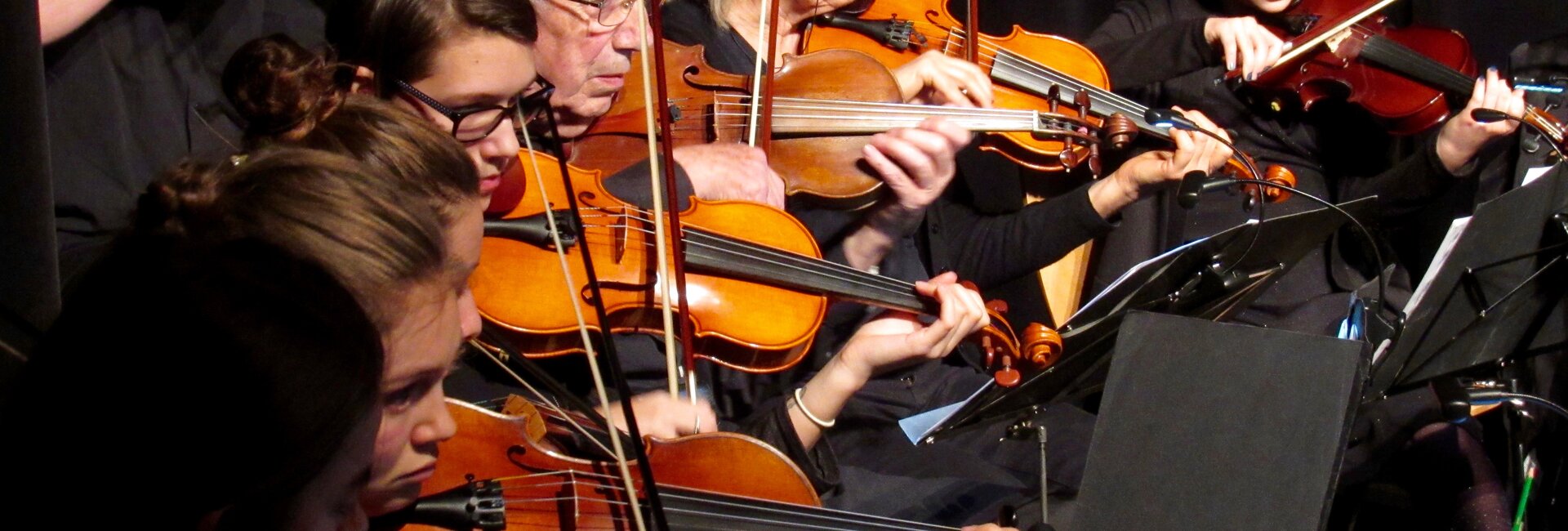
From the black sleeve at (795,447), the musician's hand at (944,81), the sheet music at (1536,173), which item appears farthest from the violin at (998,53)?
the black sleeve at (795,447)

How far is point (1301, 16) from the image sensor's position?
254cm

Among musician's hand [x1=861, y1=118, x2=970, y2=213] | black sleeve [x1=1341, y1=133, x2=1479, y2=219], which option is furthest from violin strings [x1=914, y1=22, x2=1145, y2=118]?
black sleeve [x1=1341, y1=133, x2=1479, y2=219]

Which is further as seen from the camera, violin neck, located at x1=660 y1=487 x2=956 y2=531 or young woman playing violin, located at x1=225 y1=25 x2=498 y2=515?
violin neck, located at x1=660 y1=487 x2=956 y2=531

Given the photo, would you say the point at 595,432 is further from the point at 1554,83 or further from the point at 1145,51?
the point at 1554,83

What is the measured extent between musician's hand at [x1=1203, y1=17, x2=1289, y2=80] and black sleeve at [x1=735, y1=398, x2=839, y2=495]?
1361 mm

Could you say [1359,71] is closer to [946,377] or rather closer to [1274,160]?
[1274,160]

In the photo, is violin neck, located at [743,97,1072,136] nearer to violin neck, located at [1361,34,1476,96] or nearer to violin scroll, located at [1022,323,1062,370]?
violin scroll, located at [1022,323,1062,370]

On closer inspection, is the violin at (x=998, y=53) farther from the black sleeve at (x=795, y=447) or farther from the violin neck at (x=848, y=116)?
the black sleeve at (x=795, y=447)

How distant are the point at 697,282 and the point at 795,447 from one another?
242 mm

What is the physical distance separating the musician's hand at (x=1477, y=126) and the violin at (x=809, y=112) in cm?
109

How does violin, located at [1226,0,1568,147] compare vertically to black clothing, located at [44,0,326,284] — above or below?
above

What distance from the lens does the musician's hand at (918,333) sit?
1.70 metres

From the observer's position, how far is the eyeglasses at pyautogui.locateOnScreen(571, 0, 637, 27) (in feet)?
5.64

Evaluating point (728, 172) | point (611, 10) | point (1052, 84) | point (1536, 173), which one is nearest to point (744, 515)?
point (728, 172)
